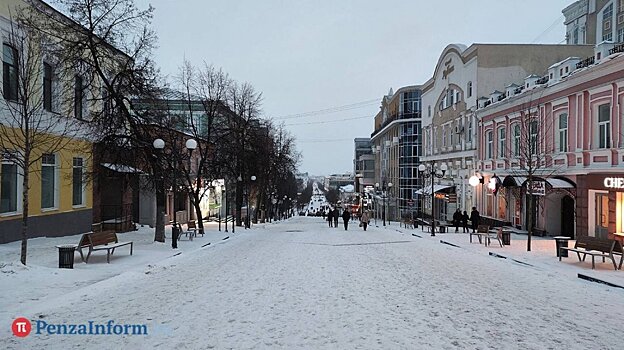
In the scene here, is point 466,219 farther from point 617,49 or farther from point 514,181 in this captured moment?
point 617,49

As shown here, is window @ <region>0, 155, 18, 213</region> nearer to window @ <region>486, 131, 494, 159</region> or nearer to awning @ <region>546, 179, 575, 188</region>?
awning @ <region>546, 179, 575, 188</region>

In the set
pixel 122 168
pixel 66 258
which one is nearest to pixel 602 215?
pixel 66 258

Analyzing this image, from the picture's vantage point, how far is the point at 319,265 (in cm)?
1465

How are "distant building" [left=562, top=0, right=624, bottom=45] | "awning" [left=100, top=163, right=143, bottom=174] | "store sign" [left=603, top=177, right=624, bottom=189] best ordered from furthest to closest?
1. "distant building" [left=562, top=0, right=624, bottom=45]
2. "awning" [left=100, top=163, right=143, bottom=174]
3. "store sign" [left=603, top=177, right=624, bottom=189]

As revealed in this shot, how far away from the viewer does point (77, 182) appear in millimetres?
23812

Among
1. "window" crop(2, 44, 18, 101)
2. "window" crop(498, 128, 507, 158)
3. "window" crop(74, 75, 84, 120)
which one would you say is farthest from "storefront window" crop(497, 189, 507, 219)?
"window" crop(2, 44, 18, 101)

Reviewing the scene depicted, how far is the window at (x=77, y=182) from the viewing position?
77.1 ft

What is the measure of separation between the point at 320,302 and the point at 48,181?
16.0m

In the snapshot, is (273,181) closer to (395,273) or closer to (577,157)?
(577,157)

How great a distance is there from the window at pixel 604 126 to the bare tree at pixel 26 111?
1892 cm

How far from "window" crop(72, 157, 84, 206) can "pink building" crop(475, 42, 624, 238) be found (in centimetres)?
1887

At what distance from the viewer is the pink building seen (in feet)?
64.2

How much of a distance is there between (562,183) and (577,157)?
4.06 ft

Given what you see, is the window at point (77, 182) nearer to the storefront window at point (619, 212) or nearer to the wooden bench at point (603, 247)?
the wooden bench at point (603, 247)
